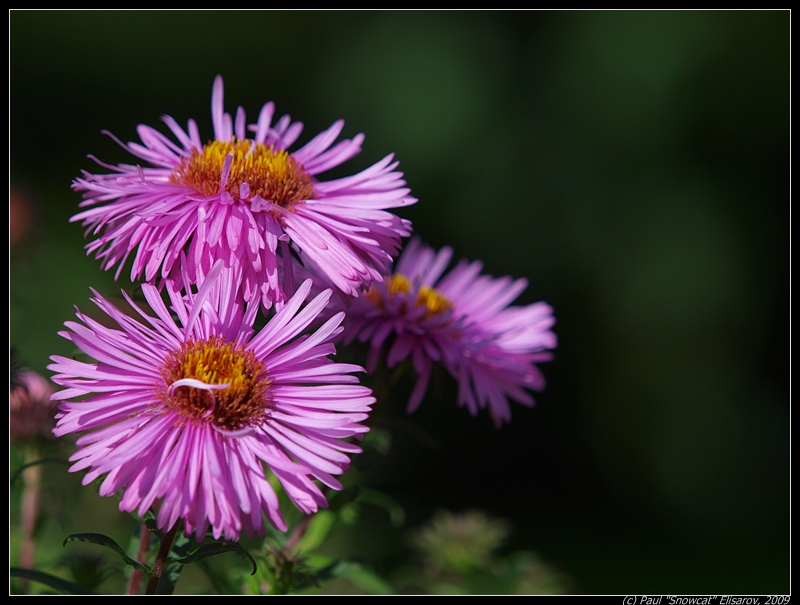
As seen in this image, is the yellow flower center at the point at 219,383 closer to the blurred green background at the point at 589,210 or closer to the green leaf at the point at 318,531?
the green leaf at the point at 318,531

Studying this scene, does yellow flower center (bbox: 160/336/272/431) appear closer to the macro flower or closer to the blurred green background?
the macro flower

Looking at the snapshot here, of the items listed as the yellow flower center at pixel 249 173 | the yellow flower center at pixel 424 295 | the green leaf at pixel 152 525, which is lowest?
the green leaf at pixel 152 525

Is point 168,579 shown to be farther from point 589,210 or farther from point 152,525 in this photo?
point 589,210

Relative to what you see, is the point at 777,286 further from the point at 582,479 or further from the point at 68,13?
the point at 68,13

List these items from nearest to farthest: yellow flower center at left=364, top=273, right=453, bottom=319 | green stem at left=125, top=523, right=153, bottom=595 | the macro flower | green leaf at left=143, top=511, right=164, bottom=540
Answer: green leaf at left=143, top=511, right=164, bottom=540
green stem at left=125, top=523, right=153, bottom=595
the macro flower
yellow flower center at left=364, top=273, right=453, bottom=319

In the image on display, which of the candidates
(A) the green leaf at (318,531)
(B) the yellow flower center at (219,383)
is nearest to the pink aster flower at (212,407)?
(B) the yellow flower center at (219,383)

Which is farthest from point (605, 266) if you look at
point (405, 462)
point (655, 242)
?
point (405, 462)

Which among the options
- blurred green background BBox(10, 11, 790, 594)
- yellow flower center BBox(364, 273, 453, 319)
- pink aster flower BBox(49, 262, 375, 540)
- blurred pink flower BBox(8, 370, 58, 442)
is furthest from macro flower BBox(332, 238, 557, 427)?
blurred green background BBox(10, 11, 790, 594)
